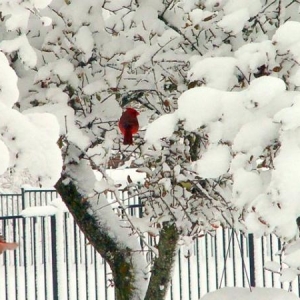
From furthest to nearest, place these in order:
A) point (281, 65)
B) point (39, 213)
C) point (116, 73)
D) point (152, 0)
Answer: point (39, 213) → point (116, 73) → point (152, 0) → point (281, 65)

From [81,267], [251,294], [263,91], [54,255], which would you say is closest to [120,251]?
[251,294]

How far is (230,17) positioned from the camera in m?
2.40

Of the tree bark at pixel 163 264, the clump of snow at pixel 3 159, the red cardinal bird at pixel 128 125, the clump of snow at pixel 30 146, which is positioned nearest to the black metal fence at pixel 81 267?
the tree bark at pixel 163 264

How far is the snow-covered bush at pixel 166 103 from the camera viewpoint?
6.33ft

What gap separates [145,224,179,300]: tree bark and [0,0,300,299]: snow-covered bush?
20 millimetres

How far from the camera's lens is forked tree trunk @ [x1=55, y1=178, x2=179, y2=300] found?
3857 millimetres

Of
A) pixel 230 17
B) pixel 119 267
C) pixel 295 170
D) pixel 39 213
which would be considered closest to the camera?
pixel 295 170

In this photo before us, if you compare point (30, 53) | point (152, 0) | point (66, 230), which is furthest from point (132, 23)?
point (66, 230)

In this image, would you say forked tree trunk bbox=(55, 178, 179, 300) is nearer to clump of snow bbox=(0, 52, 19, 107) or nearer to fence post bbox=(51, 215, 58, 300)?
clump of snow bbox=(0, 52, 19, 107)

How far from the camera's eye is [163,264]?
4.11m

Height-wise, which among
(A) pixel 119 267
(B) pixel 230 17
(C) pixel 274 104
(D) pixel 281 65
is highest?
(B) pixel 230 17

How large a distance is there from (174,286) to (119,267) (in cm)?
361

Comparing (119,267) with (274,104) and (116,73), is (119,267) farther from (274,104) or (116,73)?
(274,104)

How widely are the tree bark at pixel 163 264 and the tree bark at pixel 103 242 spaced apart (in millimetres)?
133
